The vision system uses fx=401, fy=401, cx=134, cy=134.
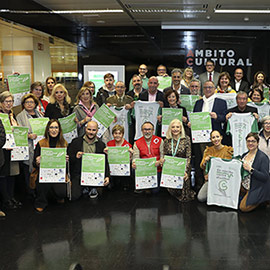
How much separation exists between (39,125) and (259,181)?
125 inches

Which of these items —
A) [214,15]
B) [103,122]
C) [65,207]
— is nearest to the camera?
[65,207]

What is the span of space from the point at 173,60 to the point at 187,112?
17.6ft

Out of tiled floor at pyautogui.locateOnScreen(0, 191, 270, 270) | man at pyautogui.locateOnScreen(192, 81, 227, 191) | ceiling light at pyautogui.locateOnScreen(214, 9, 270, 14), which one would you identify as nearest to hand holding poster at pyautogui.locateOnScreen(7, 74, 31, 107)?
tiled floor at pyautogui.locateOnScreen(0, 191, 270, 270)

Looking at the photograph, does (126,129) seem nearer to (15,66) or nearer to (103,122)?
(103,122)

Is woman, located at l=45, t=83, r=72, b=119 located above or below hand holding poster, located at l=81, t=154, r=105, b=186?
above

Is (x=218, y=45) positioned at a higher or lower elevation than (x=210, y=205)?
higher

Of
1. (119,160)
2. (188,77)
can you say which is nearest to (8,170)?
(119,160)

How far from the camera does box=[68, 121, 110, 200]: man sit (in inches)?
232

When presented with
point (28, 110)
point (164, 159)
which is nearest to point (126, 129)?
point (164, 159)

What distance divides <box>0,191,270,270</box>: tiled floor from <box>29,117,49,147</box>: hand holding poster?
99 centimetres

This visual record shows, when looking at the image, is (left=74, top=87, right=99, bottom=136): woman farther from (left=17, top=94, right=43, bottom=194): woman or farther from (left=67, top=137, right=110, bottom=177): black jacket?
(left=17, top=94, right=43, bottom=194): woman

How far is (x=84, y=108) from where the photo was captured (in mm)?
6406

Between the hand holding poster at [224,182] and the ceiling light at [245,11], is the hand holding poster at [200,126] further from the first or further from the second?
the ceiling light at [245,11]

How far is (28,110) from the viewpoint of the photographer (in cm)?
585
